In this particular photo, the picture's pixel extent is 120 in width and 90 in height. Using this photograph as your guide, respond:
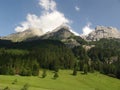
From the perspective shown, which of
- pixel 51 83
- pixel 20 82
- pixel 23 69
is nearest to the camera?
pixel 20 82

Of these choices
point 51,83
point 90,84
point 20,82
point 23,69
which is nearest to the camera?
point 20,82

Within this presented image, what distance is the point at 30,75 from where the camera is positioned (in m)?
175

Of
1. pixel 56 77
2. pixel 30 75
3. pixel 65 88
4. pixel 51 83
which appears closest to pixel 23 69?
pixel 30 75

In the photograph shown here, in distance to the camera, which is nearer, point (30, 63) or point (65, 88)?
point (65, 88)

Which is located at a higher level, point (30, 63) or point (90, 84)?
point (30, 63)

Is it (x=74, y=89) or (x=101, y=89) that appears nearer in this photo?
(x=74, y=89)

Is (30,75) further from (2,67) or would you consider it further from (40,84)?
(40,84)

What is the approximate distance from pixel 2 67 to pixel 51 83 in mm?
42028

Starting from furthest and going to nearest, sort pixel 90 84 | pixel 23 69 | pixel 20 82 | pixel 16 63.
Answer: pixel 16 63 → pixel 23 69 → pixel 90 84 → pixel 20 82

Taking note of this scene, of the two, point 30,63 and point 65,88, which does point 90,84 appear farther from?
point 30,63

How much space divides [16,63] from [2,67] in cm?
1847

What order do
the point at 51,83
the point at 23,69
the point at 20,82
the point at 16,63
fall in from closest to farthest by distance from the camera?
the point at 20,82 → the point at 51,83 → the point at 23,69 → the point at 16,63

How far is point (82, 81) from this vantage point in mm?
173375

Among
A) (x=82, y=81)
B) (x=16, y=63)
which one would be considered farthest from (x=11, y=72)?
(x=82, y=81)
